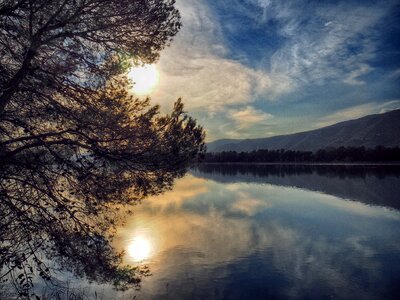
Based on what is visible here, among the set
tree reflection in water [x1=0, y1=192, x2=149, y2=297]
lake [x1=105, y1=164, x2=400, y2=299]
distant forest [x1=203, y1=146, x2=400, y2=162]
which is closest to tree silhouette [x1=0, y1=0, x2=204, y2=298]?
tree reflection in water [x1=0, y1=192, x2=149, y2=297]

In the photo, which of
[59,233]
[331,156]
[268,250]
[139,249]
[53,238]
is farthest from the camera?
[331,156]

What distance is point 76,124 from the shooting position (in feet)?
24.6

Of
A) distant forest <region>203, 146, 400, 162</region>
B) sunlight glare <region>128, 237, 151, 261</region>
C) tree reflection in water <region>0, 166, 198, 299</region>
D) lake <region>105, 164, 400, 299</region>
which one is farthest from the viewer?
distant forest <region>203, 146, 400, 162</region>

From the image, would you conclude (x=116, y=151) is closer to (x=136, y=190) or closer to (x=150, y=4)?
(x=136, y=190)

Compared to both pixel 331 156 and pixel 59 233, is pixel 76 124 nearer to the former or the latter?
pixel 59 233

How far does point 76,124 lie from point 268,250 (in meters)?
15.4

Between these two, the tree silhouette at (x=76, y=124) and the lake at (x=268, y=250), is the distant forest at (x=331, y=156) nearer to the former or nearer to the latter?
the lake at (x=268, y=250)

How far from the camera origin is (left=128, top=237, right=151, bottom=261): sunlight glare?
1851cm

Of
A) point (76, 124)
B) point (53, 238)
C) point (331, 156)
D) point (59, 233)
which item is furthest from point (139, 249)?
point (331, 156)

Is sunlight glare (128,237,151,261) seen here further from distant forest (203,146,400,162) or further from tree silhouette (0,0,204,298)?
distant forest (203,146,400,162)

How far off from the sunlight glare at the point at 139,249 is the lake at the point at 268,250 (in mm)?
57

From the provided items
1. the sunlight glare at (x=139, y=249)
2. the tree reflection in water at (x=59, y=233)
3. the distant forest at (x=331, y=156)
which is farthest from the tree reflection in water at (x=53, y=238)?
the distant forest at (x=331, y=156)

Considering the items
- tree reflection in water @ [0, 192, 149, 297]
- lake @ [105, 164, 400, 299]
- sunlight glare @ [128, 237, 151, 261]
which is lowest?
lake @ [105, 164, 400, 299]

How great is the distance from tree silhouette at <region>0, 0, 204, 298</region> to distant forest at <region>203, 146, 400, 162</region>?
13232cm
